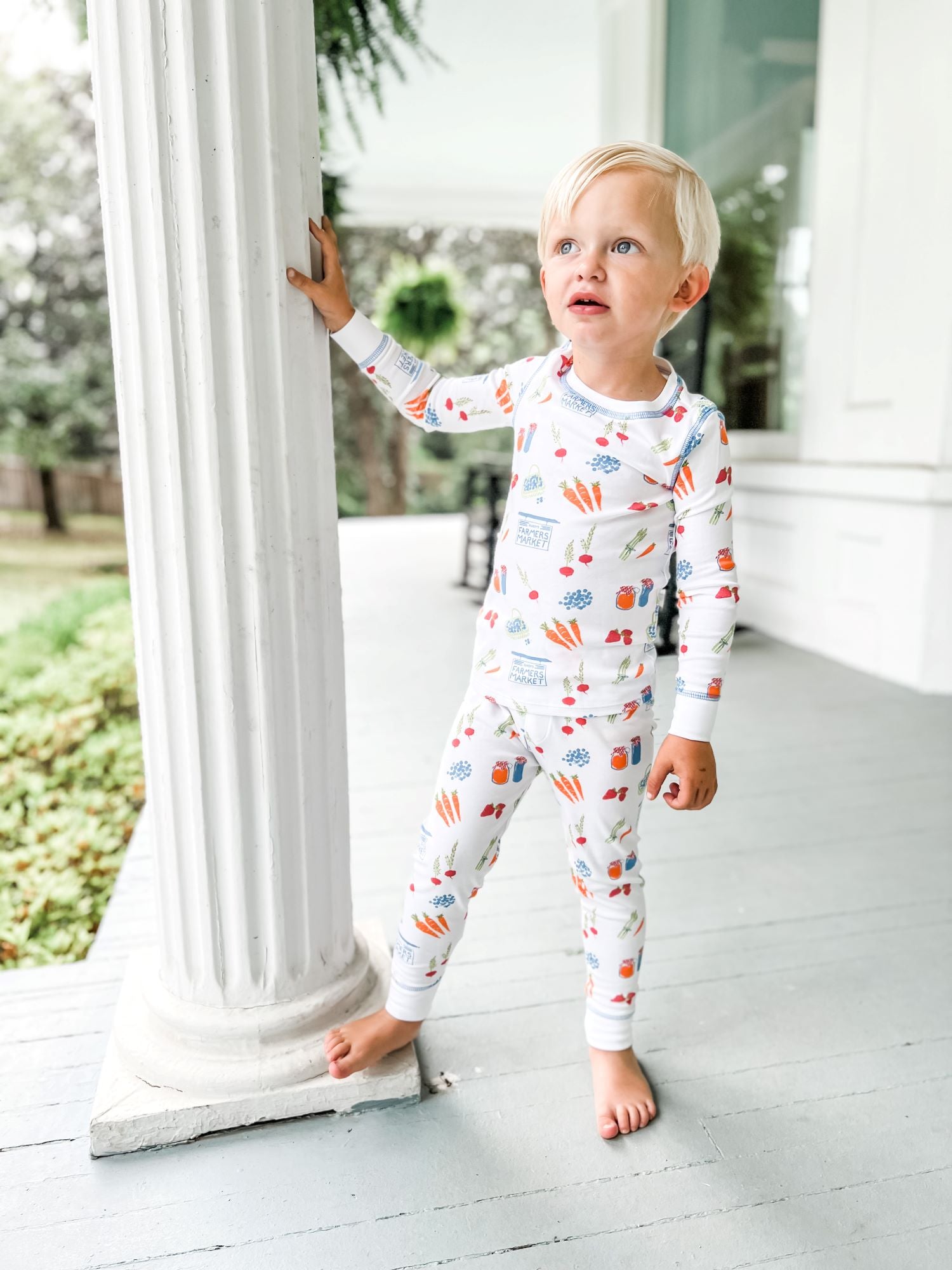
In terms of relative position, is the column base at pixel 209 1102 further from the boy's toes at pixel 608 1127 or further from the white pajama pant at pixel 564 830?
the boy's toes at pixel 608 1127

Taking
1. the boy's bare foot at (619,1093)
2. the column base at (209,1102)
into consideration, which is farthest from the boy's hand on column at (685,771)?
the column base at (209,1102)

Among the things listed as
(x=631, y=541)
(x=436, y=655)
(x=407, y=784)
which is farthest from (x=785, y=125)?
(x=631, y=541)

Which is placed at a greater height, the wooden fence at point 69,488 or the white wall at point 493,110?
the white wall at point 493,110

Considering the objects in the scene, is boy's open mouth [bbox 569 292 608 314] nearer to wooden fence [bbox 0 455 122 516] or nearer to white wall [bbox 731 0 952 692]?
white wall [bbox 731 0 952 692]

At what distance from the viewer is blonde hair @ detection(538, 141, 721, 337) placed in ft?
2.87

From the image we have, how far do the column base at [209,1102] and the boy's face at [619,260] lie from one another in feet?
2.84

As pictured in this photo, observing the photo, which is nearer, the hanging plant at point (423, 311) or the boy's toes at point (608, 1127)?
the boy's toes at point (608, 1127)

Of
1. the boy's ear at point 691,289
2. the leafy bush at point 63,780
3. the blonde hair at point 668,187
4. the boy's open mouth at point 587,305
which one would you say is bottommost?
the leafy bush at point 63,780

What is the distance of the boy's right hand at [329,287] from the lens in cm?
94

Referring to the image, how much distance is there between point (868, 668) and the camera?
2941 millimetres

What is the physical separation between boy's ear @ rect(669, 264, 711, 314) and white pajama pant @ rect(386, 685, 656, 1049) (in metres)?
0.40

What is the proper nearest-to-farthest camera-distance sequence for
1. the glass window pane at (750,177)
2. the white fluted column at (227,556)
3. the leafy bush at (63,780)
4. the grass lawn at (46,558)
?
the white fluted column at (227,556) < the leafy bush at (63,780) < the glass window pane at (750,177) < the grass lawn at (46,558)

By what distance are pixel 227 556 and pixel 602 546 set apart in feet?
1.29

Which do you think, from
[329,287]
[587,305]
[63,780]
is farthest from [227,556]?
[63,780]
